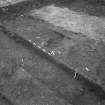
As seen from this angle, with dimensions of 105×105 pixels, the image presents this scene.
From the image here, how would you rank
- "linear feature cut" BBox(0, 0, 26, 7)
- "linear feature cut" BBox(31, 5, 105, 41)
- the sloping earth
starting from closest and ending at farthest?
the sloping earth
"linear feature cut" BBox(31, 5, 105, 41)
"linear feature cut" BBox(0, 0, 26, 7)

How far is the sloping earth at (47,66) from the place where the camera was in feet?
9.43

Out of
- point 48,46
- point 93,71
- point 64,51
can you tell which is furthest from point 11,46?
point 93,71

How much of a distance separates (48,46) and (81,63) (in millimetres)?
765

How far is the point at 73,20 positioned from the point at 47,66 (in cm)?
165

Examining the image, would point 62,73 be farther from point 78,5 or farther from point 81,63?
point 78,5

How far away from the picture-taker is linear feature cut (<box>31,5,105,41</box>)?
13.7 feet

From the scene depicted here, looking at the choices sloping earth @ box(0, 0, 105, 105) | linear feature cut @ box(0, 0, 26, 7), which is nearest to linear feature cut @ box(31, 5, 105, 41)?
sloping earth @ box(0, 0, 105, 105)

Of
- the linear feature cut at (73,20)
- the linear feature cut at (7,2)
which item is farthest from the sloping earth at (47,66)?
the linear feature cut at (7,2)

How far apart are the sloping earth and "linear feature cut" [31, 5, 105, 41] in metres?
0.21

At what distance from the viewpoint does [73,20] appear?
15.1 feet

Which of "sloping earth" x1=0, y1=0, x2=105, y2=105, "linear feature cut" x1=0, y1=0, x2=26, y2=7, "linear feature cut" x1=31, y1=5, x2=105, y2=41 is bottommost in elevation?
"sloping earth" x1=0, y1=0, x2=105, y2=105

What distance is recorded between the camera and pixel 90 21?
180 inches

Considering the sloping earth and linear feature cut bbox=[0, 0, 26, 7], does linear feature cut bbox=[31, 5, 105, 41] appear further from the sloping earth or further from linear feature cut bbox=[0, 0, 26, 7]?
linear feature cut bbox=[0, 0, 26, 7]

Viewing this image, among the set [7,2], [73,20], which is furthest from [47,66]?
[7,2]
